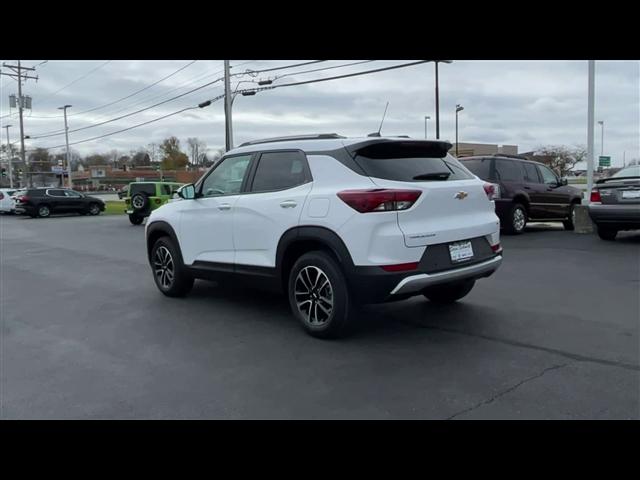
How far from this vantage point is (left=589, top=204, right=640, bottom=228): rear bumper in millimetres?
9844

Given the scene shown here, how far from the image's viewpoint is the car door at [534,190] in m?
12.5

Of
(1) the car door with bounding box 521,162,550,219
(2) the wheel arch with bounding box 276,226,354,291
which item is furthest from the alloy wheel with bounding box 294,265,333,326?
(1) the car door with bounding box 521,162,550,219

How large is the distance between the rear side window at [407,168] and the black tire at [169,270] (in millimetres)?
2951

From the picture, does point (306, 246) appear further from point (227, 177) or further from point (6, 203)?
point (6, 203)

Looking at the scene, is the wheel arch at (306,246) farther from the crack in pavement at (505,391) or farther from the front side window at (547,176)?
the front side window at (547,176)

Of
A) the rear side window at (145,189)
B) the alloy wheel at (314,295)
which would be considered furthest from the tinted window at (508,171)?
the rear side window at (145,189)

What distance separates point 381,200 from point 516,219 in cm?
884

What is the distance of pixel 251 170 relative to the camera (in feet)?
18.9

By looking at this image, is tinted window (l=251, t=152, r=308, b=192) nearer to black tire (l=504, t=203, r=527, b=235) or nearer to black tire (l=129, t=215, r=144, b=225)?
black tire (l=504, t=203, r=527, b=235)

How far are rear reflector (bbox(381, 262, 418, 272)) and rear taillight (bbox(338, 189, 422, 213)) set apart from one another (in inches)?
18.6
